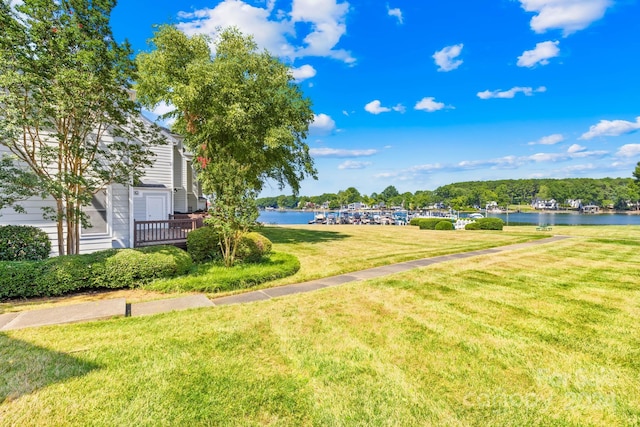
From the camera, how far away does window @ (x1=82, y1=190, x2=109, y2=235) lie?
30.9ft

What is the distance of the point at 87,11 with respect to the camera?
7.33 m

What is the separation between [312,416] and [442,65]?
2679cm

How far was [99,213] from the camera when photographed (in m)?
9.53

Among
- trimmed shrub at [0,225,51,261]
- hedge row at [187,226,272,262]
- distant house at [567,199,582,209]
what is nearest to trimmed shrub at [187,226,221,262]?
hedge row at [187,226,272,262]

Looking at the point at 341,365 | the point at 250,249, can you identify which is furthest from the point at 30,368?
the point at 250,249

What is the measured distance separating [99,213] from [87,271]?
4258 millimetres

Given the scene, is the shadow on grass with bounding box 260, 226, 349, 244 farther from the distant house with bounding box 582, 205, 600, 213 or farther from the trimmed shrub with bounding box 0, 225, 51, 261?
the distant house with bounding box 582, 205, 600, 213

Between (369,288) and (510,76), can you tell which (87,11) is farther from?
(510,76)

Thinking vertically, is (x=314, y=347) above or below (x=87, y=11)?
below

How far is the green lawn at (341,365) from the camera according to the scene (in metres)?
2.62

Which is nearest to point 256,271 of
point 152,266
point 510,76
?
point 152,266

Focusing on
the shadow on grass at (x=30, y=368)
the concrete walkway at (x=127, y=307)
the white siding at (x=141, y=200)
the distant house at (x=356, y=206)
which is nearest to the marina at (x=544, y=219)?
the white siding at (x=141, y=200)

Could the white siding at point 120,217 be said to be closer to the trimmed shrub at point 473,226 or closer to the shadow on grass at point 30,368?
the shadow on grass at point 30,368

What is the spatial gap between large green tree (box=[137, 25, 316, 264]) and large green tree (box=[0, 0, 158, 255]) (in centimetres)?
350
